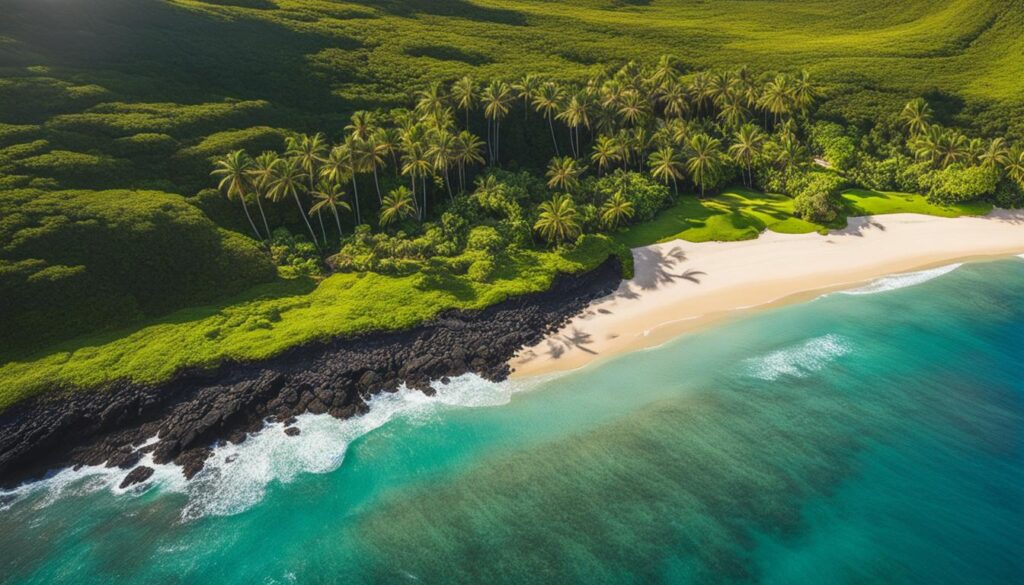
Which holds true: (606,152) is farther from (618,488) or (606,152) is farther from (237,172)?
(618,488)

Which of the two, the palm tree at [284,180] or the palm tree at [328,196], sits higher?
the palm tree at [284,180]

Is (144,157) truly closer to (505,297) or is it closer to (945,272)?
(505,297)

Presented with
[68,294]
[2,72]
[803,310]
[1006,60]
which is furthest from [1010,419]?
[2,72]

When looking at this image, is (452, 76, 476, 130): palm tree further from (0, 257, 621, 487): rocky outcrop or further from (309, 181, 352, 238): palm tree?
(0, 257, 621, 487): rocky outcrop

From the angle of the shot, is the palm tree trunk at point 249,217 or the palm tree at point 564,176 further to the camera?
the palm tree at point 564,176

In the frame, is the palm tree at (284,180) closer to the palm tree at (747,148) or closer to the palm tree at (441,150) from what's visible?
the palm tree at (441,150)

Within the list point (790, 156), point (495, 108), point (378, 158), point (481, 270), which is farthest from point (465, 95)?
point (790, 156)

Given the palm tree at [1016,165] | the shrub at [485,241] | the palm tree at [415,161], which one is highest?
the palm tree at [1016,165]

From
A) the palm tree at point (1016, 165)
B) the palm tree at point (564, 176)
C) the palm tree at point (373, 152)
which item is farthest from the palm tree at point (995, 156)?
the palm tree at point (373, 152)
